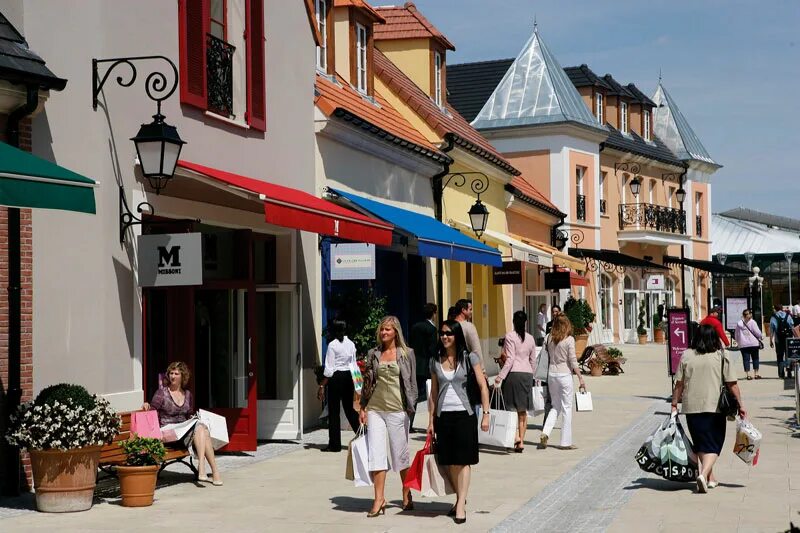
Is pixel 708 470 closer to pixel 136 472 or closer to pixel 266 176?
pixel 136 472

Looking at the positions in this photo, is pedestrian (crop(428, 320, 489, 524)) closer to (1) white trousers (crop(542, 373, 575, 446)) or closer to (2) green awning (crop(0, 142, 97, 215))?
(2) green awning (crop(0, 142, 97, 215))

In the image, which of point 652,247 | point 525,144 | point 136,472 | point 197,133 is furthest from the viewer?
point 652,247

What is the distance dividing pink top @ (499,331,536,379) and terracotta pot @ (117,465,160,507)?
5717 millimetres

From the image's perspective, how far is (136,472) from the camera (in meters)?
10.3

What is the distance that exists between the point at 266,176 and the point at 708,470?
7.08 metres

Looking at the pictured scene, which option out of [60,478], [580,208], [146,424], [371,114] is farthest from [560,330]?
[580,208]

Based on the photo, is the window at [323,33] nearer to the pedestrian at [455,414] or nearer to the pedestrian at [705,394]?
the pedestrian at [705,394]

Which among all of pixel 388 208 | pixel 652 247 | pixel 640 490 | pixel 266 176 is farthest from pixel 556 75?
pixel 640 490

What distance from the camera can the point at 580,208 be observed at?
136 ft

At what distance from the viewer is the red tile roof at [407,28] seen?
27.0 meters

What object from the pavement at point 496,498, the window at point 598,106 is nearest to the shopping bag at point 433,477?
the pavement at point 496,498

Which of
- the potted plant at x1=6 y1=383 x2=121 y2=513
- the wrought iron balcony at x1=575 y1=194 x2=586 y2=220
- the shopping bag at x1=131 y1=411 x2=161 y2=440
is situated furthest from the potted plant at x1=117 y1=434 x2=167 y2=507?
the wrought iron balcony at x1=575 y1=194 x2=586 y2=220

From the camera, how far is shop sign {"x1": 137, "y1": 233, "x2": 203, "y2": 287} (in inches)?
459

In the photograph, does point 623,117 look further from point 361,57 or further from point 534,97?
point 361,57
